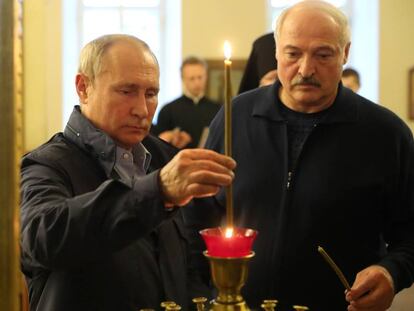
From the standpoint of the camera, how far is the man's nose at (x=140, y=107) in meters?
2.01

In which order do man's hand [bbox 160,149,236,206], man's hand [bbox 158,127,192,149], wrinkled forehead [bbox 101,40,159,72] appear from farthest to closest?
man's hand [bbox 158,127,192,149] → wrinkled forehead [bbox 101,40,159,72] → man's hand [bbox 160,149,236,206]

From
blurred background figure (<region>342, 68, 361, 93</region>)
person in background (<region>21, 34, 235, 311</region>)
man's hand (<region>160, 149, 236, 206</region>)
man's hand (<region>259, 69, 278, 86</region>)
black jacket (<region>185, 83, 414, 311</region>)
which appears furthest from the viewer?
blurred background figure (<region>342, 68, 361, 93</region>)

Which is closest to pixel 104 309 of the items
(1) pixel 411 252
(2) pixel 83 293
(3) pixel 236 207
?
(2) pixel 83 293

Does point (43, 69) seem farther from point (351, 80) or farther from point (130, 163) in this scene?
point (130, 163)

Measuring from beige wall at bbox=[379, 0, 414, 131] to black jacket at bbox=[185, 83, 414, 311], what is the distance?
24.1ft

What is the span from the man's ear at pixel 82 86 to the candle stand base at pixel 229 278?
1.08 meters

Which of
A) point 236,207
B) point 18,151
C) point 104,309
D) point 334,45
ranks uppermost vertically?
point 334,45

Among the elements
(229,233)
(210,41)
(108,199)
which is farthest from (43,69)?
(229,233)

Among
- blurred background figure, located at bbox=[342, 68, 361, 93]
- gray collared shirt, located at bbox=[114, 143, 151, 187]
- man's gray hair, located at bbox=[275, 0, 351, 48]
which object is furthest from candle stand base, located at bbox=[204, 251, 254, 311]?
blurred background figure, located at bbox=[342, 68, 361, 93]

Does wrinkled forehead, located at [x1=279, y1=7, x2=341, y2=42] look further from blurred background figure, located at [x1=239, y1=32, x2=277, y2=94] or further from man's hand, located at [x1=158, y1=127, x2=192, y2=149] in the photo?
man's hand, located at [x1=158, y1=127, x2=192, y2=149]

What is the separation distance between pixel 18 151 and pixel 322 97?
65.0 inches

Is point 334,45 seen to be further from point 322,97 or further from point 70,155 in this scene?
point 70,155

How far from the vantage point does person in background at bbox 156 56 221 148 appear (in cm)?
757

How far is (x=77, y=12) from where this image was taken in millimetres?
10234
